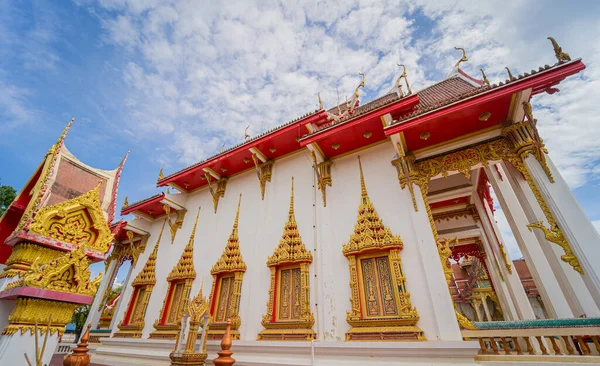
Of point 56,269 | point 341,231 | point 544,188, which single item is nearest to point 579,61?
point 544,188

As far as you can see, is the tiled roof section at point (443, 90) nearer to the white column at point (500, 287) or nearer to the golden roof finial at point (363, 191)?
the golden roof finial at point (363, 191)

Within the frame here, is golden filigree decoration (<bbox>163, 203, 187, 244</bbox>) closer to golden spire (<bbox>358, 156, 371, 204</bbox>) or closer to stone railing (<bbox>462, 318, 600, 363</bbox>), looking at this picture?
golden spire (<bbox>358, 156, 371, 204</bbox>)

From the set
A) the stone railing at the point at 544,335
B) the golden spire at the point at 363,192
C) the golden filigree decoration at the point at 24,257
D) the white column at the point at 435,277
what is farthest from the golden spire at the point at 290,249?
the golden filigree decoration at the point at 24,257

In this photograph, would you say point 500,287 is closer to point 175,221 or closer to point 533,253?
point 533,253

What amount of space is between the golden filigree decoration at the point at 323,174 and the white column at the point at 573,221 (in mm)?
3803

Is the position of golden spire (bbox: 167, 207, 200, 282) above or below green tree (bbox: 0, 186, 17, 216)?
below

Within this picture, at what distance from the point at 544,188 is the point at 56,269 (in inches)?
259

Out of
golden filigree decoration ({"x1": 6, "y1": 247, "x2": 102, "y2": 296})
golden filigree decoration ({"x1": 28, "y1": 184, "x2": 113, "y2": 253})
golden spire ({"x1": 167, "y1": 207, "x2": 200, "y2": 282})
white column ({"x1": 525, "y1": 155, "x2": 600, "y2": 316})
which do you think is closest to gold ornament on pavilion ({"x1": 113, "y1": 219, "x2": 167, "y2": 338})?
golden spire ({"x1": 167, "y1": 207, "x2": 200, "y2": 282})

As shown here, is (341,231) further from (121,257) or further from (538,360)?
(121,257)

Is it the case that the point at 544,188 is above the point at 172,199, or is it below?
below

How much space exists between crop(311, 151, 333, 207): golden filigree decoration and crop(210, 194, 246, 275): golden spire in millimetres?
2620

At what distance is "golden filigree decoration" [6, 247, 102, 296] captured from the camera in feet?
8.35

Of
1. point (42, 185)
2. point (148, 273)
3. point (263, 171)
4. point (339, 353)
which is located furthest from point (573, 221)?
point (148, 273)

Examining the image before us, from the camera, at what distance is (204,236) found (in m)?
7.92
